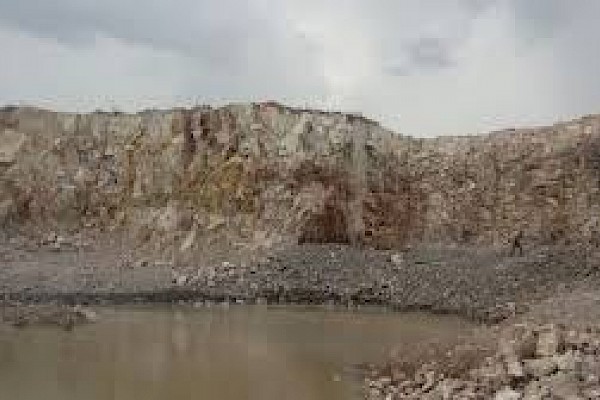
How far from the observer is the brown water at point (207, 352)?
20.8m

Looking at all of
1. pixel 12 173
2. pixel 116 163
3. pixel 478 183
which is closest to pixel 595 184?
pixel 478 183

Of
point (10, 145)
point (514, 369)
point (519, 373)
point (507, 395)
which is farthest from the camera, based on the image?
point (10, 145)

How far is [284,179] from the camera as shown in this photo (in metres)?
44.8

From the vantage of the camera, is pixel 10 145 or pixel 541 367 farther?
pixel 10 145

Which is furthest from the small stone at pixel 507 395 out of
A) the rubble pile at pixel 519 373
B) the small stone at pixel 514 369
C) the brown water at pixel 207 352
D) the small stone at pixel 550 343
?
the brown water at pixel 207 352

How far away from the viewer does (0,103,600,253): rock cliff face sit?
4322 centimetres

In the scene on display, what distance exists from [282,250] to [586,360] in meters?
24.6

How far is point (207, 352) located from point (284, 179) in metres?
19.1

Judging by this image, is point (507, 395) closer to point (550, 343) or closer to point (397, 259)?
point (550, 343)

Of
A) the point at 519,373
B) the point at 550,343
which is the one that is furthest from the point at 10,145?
the point at 519,373

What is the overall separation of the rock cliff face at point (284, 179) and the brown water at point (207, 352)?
8327 mm

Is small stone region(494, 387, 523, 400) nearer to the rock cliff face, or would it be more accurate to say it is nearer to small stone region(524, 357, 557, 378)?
small stone region(524, 357, 557, 378)

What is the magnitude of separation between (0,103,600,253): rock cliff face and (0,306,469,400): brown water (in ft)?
27.3

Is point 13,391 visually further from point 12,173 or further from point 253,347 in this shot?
point 12,173
